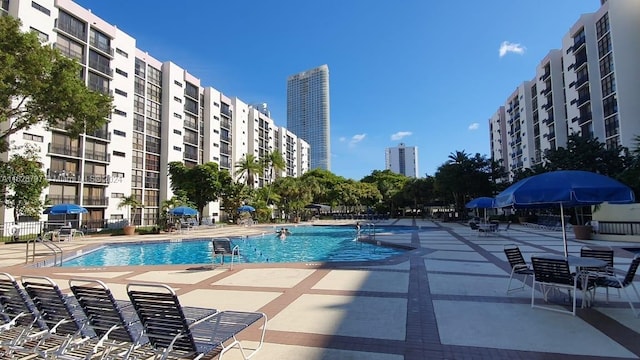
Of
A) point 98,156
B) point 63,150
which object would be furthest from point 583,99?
point 63,150

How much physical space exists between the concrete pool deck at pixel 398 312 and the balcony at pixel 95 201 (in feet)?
92.5

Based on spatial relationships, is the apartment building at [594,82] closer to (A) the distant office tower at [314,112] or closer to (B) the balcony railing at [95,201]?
(B) the balcony railing at [95,201]

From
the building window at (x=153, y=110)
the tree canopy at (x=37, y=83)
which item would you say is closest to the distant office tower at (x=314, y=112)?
the building window at (x=153, y=110)

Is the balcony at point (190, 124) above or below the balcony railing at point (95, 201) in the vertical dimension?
above

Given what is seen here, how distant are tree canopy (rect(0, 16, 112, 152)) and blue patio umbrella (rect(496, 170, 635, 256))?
53.2ft

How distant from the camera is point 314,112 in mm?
137375

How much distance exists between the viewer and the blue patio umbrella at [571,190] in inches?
231

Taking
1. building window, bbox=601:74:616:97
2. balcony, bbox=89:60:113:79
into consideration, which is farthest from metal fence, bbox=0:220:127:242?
building window, bbox=601:74:616:97

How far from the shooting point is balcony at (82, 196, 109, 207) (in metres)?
34.8

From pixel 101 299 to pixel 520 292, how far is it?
7.13 metres

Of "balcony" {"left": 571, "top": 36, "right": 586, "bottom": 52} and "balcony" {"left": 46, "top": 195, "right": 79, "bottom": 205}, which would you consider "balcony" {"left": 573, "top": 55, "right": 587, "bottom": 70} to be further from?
"balcony" {"left": 46, "top": 195, "right": 79, "bottom": 205}

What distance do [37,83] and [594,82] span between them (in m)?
49.0

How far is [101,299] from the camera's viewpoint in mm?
3607

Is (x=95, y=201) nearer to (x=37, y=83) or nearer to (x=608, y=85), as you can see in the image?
(x=37, y=83)
